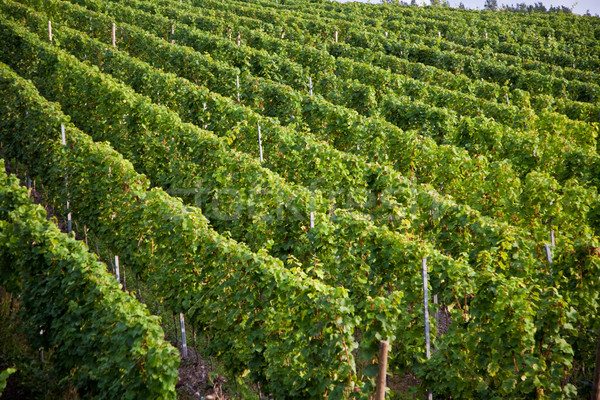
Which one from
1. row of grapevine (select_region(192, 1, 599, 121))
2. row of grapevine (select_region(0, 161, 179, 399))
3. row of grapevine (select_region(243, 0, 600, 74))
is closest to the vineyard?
row of grapevine (select_region(0, 161, 179, 399))

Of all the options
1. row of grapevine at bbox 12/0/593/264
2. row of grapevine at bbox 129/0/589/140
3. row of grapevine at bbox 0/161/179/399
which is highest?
row of grapevine at bbox 129/0/589/140

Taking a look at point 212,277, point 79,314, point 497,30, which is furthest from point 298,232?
point 497,30

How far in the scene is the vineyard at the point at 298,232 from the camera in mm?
Answer: 6219

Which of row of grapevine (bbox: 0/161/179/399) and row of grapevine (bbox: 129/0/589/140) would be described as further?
row of grapevine (bbox: 129/0/589/140)

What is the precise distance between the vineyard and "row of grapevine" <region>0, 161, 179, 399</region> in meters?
0.03

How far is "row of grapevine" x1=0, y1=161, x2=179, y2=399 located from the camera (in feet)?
18.8

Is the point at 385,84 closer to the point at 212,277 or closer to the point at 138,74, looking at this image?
the point at 138,74

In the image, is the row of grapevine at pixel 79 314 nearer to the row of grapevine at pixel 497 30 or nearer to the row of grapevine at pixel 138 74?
the row of grapevine at pixel 138 74

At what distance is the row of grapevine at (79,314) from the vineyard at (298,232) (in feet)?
0.10

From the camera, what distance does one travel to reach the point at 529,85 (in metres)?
18.8

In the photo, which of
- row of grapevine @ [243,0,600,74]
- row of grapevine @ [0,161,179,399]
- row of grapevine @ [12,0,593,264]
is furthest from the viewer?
row of grapevine @ [243,0,600,74]

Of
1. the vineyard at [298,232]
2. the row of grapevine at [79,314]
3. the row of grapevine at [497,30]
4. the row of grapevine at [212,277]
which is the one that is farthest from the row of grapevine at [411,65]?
the row of grapevine at [79,314]

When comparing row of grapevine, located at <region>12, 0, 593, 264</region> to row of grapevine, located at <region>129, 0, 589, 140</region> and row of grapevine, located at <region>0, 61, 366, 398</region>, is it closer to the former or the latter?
row of grapevine, located at <region>0, 61, 366, 398</region>

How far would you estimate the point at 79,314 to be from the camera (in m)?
6.62
